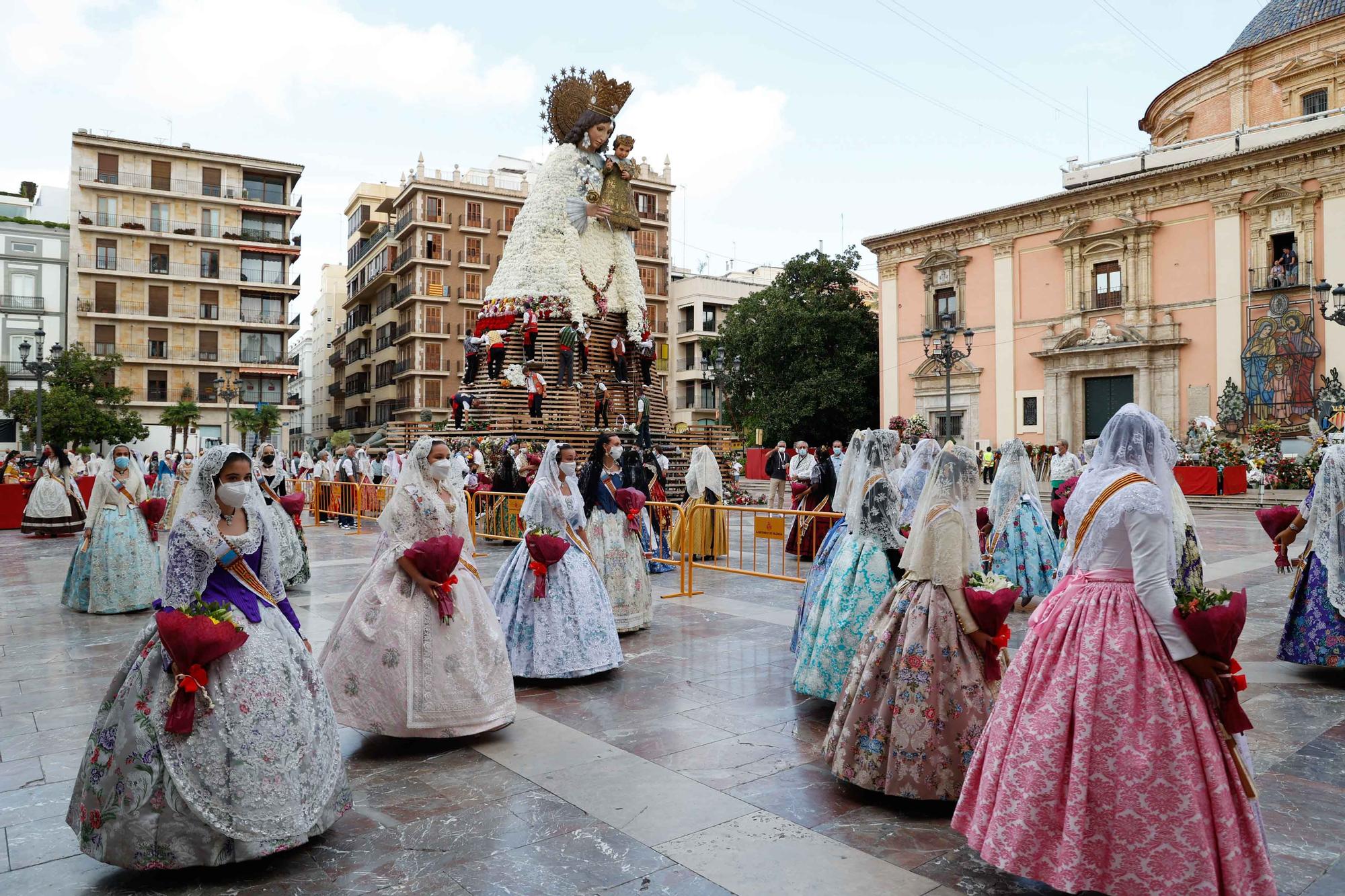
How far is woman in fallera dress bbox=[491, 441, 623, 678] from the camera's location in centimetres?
641

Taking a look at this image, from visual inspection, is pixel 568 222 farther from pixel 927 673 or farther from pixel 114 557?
pixel 927 673

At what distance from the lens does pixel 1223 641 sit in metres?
2.98

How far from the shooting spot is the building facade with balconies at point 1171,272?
26.4 meters

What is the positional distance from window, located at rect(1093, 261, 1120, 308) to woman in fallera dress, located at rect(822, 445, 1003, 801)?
29.7 meters

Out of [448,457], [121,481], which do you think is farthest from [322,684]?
[121,481]

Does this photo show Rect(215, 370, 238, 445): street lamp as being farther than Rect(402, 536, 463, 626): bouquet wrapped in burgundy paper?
Yes

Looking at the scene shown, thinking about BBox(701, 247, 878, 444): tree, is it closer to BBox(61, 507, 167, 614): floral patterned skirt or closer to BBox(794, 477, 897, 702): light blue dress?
BBox(61, 507, 167, 614): floral patterned skirt

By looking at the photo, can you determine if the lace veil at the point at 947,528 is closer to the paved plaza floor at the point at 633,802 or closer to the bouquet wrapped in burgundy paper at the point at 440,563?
the paved plaza floor at the point at 633,802

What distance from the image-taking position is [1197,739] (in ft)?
9.84

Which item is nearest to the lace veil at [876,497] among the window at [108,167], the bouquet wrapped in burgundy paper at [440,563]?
the bouquet wrapped in burgundy paper at [440,563]

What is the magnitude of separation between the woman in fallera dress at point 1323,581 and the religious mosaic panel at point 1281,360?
23.4 metres

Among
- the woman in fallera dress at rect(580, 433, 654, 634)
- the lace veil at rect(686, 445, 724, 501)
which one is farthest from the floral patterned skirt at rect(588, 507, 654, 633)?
the lace veil at rect(686, 445, 724, 501)

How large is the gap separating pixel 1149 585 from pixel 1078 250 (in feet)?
102

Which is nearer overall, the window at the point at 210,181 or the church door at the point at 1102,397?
the church door at the point at 1102,397
